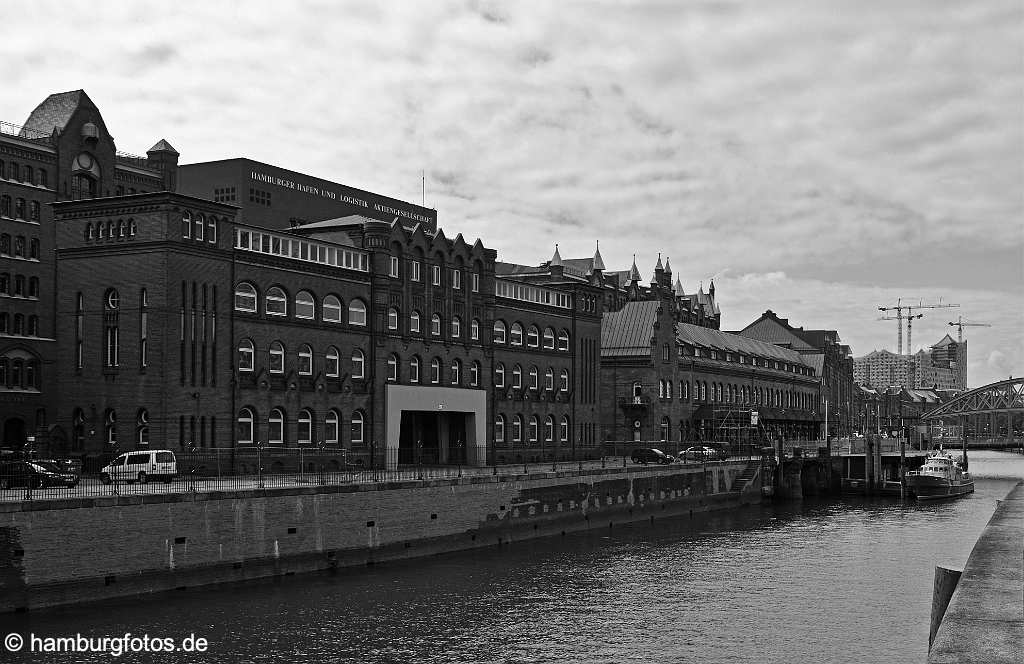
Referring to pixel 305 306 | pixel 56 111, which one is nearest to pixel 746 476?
pixel 305 306

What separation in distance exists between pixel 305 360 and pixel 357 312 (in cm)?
628

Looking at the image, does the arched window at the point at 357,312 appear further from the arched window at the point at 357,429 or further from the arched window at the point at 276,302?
the arched window at the point at 276,302

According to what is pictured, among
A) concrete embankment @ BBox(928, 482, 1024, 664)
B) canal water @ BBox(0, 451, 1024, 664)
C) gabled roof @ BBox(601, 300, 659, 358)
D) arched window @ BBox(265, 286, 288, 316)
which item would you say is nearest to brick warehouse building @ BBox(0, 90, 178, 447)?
arched window @ BBox(265, 286, 288, 316)

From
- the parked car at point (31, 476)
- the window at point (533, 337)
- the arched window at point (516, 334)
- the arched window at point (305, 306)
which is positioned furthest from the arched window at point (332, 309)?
the parked car at point (31, 476)

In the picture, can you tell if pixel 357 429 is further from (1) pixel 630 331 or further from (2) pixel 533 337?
(1) pixel 630 331

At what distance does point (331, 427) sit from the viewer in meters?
74.4

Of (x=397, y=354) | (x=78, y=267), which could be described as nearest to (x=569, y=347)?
(x=397, y=354)

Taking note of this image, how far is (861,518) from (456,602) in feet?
167

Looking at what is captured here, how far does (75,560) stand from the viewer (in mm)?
43000

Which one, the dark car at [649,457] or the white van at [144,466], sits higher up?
the white van at [144,466]

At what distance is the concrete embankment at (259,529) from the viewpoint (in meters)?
42.0

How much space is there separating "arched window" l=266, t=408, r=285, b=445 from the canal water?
14.4m

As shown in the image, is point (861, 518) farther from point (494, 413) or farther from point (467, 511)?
point (467, 511)

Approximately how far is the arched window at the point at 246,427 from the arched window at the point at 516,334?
30683 mm
